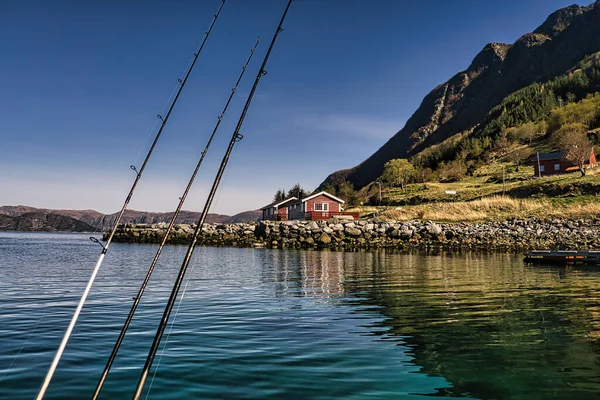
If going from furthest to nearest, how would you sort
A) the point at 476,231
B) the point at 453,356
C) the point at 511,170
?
the point at 511,170, the point at 476,231, the point at 453,356

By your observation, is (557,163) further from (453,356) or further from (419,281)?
(453,356)

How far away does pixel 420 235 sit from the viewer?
48.8 m

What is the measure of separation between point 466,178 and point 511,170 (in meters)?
10.0

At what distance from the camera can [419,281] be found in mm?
19594

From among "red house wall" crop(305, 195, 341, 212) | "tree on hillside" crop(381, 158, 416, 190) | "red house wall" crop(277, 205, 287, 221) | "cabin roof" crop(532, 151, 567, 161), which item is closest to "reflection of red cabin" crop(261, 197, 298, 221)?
"red house wall" crop(277, 205, 287, 221)

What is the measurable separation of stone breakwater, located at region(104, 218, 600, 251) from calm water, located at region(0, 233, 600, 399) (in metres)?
25.8

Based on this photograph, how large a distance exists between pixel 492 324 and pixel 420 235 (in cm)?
3913

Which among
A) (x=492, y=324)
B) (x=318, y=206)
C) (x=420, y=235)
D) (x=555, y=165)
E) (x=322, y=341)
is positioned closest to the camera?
(x=322, y=341)

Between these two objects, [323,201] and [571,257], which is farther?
[323,201]

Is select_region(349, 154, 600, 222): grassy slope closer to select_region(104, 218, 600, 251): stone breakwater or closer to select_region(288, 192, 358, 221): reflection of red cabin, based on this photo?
select_region(104, 218, 600, 251): stone breakwater

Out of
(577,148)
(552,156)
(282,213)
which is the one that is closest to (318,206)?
(282,213)

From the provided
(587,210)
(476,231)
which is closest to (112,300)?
(476,231)

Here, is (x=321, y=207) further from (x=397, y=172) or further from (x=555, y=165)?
(x=555, y=165)

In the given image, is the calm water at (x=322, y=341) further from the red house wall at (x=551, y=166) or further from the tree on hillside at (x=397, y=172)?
the tree on hillside at (x=397, y=172)
